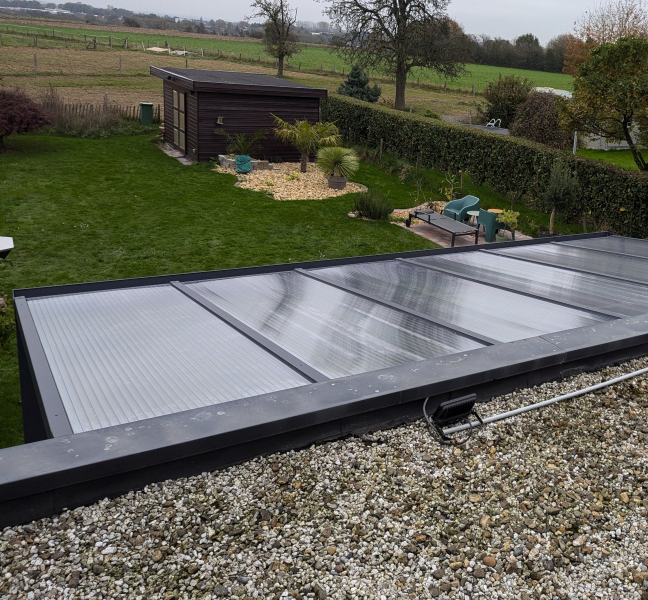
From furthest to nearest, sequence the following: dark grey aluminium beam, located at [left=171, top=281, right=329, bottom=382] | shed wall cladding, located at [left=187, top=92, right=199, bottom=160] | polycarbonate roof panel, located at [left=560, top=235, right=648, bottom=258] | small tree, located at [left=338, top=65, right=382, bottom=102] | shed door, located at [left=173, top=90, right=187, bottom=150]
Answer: small tree, located at [left=338, top=65, right=382, bottom=102] → shed door, located at [left=173, top=90, right=187, bottom=150] → shed wall cladding, located at [left=187, top=92, right=199, bottom=160] → polycarbonate roof panel, located at [left=560, top=235, right=648, bottom=258] → dark grey aluminium beam, located at [left=171, top=281, right=329, bottom=382]

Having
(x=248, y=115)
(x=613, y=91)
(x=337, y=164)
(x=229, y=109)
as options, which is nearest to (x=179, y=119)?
Answer: (x=229, y=109)

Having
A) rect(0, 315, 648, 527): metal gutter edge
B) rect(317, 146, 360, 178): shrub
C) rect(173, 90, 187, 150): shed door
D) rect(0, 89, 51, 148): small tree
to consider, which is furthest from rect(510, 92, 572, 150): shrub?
rect(0, 315, 648, 527): metal gutter edge

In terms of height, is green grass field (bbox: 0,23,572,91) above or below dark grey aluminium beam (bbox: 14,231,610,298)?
above

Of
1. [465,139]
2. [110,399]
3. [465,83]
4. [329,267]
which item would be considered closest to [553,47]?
[465,83]

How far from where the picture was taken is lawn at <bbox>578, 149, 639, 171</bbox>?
23.1 meters

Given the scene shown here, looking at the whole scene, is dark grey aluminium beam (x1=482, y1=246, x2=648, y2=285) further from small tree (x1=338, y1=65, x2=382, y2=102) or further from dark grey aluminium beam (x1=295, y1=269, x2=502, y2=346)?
small tree (x1=338, y1=65, x2=382, y2=102)

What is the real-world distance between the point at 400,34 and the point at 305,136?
16253mm

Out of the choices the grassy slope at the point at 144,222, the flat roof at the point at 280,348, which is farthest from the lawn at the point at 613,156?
the flat roof at the point at 280,348

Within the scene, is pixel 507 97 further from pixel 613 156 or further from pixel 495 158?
pixel 495 158

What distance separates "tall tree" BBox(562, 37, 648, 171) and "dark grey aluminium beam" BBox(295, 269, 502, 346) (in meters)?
11.1

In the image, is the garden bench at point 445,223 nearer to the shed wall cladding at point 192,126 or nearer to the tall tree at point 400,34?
the shed wall cladding at point 192,126

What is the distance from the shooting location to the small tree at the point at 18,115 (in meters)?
17.6

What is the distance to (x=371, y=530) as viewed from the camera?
311cm

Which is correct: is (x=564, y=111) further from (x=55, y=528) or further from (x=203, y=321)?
(x=55, y=528)
